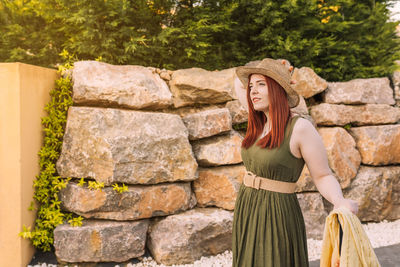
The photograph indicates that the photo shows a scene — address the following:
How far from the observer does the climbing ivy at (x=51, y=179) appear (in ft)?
10.4

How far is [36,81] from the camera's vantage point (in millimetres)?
3176

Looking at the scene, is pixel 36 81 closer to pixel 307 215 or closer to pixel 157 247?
pixel 157 247

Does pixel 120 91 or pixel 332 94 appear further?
pixel 332 94

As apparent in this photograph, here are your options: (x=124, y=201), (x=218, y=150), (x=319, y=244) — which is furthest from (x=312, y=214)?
(x=124, y=201)

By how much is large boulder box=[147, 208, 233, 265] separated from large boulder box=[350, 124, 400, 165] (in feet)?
8.53

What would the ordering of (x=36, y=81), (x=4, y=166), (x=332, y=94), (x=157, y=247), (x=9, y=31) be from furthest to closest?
1. (x=332, y=94)
2. (x=9, y=31)
3. (x=157, y=247)
4. (x=36, y=81)
5. (x=4, y=166)

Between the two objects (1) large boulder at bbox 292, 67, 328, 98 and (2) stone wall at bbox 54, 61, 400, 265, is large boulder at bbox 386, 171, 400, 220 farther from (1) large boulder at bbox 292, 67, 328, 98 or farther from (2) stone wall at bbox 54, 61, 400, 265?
(1) large boulder at bbox 292, 67, 328, 98

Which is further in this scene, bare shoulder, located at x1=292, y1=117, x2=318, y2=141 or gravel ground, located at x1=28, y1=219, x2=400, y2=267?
gravel ground, located at x1=28, y1=219, x2=400, y2=267

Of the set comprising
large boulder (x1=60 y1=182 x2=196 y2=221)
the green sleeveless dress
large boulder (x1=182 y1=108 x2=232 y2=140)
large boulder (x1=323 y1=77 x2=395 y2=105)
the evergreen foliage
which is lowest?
large boulder (x1=60 y1=182 x2=196 y2=221)

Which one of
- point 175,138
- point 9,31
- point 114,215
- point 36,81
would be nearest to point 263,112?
point 175,138

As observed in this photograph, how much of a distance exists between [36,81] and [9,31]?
4.91 ft

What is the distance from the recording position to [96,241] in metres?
3.17

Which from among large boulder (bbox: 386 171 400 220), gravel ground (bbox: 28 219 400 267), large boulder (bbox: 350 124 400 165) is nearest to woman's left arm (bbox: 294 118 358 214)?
gravel ground (bbox: 28 219 400 267)

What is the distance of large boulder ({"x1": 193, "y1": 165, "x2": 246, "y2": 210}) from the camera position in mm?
3727
